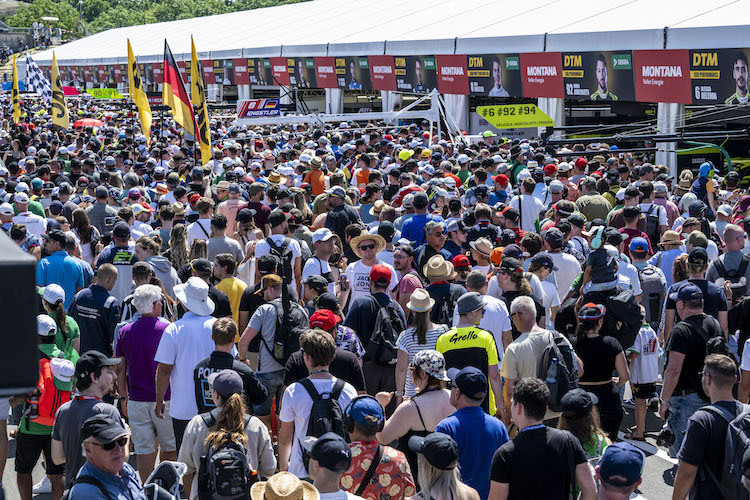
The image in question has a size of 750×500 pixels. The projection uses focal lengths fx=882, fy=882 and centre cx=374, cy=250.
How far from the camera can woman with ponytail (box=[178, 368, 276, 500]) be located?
4.57 meters

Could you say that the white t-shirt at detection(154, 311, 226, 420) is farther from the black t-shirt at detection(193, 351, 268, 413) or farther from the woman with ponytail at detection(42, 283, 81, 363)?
the woman with ponytail at detection(42, 283, 81, 363)

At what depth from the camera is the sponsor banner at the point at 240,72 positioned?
1567 inches

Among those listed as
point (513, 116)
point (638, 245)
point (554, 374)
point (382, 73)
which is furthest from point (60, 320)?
point (382, 73)

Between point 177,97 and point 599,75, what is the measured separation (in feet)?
35.9

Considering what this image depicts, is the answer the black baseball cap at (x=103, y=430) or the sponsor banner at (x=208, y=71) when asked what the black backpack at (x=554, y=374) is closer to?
the black baseball cap at (x=103, y=430)

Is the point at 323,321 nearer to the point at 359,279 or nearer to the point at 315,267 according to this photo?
the point at 359,279

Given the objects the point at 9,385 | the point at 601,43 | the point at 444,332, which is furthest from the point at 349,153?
the point at 9,385

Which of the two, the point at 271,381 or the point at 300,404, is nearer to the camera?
the point at 300,404

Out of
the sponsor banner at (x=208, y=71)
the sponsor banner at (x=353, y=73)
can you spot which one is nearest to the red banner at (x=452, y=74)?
the sponsor banner at (x=353, y=73)

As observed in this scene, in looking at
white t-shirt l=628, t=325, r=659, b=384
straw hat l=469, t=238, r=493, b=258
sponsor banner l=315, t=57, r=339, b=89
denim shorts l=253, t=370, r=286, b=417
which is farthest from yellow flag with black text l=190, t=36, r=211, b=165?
sponsor banner l=315, t=57, r=339, b=89

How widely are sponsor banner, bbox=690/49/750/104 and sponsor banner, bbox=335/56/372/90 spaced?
1467cm

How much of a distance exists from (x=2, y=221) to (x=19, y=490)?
4639mm

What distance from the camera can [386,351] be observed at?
6.60 metres

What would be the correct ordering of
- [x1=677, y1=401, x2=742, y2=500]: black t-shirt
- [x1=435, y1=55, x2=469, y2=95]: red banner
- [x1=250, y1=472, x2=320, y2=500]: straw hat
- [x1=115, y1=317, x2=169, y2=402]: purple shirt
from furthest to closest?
1. [x1=435, y1=55, x2=469, y2=95]: red banner
2. [x1=115, y1=317, x2=169, y2=402]: purple shirt
3. [x1=677, y1=401, x2=742, y2=500]: black t-shirt
4. [x1=250, y1=472, x2=320, y2=500]: straw hat
